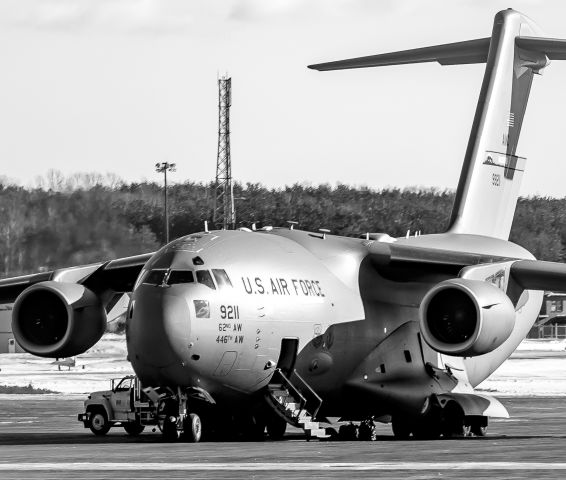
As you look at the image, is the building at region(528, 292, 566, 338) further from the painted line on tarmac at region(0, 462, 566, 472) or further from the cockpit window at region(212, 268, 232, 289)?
the painted line on tarmac at region(0, 462, 566, 472)

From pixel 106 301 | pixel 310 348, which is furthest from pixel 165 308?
pixel 106 301

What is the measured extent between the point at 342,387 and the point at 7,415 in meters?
10.3

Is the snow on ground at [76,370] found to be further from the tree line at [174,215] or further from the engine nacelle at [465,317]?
the engine nacelle at [465,317]

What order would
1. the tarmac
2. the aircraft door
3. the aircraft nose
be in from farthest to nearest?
the aircraft door, the aircraft nose, the tarmac

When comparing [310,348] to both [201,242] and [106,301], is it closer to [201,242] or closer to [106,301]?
[201,242]

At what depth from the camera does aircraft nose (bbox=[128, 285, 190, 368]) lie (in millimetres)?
19875

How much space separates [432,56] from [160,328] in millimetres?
10151

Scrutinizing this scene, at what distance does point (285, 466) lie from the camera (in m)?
16.3

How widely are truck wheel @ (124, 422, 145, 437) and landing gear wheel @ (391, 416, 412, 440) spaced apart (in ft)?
14.1

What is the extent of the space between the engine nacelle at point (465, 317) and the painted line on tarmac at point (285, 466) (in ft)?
13.5

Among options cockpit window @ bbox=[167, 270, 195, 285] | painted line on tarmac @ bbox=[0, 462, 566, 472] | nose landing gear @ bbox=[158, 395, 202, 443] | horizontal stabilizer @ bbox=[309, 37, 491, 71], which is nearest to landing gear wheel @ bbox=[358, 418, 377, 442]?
nose landing gear @ bbox=[158, 395, 202, 443]

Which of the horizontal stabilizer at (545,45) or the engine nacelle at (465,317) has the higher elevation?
the horizontal stabilizer at (545,45)

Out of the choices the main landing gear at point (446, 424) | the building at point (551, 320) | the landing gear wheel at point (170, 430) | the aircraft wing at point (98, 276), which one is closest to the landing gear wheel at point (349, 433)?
the main landing gear at point (446, 424)

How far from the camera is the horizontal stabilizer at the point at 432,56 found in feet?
90.2
